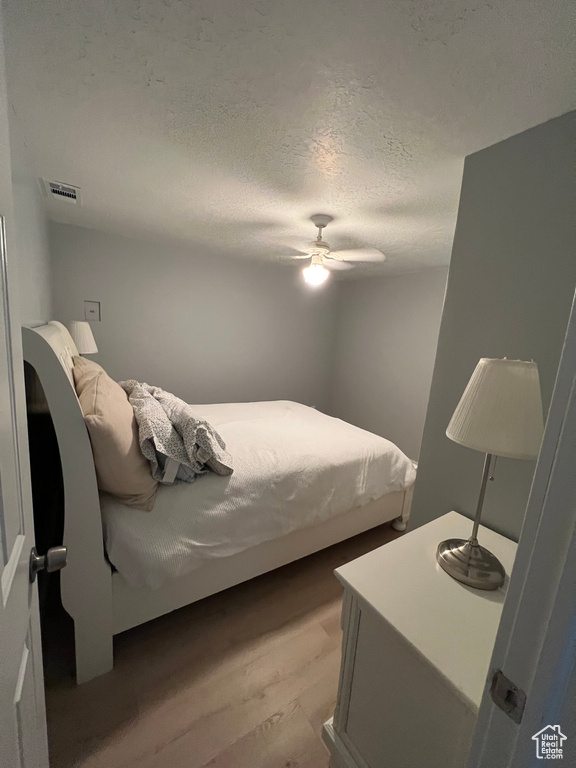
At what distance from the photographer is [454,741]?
0.73 meters

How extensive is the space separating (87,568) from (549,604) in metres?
1.47

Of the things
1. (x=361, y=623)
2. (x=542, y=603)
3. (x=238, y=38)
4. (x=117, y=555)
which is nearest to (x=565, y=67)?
(x=238, y=38)

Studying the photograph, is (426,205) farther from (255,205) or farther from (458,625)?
(458,625)

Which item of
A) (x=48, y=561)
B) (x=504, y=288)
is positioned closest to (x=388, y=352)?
(x=504, y=288)

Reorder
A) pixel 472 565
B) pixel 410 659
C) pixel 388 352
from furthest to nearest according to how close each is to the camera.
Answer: pixel 388 352 → pixel 472 565 → pixel 410 659

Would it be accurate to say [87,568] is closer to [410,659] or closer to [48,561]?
[48,561]

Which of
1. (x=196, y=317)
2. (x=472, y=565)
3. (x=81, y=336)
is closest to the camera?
(x=472, y=565)

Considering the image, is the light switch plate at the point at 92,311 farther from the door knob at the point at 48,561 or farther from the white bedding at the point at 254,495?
the door knob at the point at 48,561

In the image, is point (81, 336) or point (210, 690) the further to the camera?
point (81, 336)

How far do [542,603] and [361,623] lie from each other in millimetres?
688

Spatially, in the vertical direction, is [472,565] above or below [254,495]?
above

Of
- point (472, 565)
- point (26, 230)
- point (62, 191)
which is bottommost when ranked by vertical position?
point (472, 565)

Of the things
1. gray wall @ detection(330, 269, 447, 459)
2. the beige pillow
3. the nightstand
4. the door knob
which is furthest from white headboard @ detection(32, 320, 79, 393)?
gray wall @ detection(330, 269, 447, 459)

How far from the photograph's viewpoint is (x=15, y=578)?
1.83 ft
